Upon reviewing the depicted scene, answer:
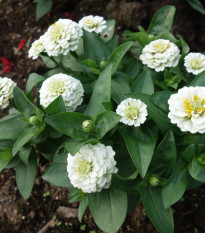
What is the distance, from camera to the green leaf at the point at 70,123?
4.57 ft

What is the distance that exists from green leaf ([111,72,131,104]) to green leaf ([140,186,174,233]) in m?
0.54

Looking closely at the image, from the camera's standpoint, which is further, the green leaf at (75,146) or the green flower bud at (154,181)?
the green flower bud at (154,181)

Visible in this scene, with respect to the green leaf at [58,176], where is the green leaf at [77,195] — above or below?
below

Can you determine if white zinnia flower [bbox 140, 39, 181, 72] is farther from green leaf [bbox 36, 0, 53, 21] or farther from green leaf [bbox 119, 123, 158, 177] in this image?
green leaf [bbox 36, 0, 53, 21]

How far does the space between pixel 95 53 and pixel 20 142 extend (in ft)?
2.53

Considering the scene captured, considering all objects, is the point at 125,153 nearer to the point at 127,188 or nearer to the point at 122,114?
the point at 127,188

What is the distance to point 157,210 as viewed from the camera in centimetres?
146

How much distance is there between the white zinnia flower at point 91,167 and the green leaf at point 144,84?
17.3 inches

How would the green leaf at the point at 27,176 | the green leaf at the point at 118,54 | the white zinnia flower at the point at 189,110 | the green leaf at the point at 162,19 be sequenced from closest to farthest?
the white zinnia flower at the point at 189,110
the green leaf at the point at 118,54
the green leaf at the point at 27,176
the green leaf at the point at 162,19

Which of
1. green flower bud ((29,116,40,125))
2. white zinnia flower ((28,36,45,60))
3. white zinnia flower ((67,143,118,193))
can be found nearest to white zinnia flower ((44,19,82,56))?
white zinnia flower ((28,36,45,60))

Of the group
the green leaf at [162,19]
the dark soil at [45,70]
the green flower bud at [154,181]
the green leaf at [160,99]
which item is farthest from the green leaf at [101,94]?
the dark soil at [45,70]

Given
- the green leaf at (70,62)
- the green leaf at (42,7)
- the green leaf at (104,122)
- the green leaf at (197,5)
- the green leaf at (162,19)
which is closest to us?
the green leaf at (104,122)

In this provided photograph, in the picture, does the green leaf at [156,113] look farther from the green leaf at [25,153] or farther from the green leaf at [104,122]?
the green leaf at [25,153]

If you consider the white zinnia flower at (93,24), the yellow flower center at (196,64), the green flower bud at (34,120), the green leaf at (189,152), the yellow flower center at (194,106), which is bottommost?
the green leaf at (189,152)
